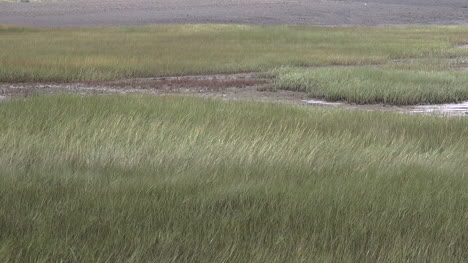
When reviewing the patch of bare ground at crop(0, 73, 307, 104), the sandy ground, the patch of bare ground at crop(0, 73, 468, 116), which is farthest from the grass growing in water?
the sandy ground

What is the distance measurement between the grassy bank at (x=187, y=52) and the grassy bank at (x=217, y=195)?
35.6 feet

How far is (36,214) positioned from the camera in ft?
15.7

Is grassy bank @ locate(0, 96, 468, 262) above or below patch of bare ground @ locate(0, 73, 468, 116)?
above

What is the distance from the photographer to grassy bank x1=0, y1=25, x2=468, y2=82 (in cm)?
Answer: 2044

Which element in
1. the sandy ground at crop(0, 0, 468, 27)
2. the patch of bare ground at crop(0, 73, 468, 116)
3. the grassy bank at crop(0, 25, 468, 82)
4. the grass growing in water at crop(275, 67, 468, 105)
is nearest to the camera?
the patch of bare ground at crop(0, 73, 468, 116)

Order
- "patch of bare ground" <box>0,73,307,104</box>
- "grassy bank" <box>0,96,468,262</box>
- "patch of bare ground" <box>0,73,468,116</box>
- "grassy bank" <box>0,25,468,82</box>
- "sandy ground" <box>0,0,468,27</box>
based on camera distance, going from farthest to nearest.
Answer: "sandy ground" <box>0,0,468,27</box> < "grassy bank" <box>0,25,468,82</box> < "patch of bare ground" <box>0,73,307,104</box> < "patch of bare ground" <box>0,73,468,116</box> < "grassy bank" <box>0,96,468,262</box>

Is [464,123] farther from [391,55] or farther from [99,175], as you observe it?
[391,55]

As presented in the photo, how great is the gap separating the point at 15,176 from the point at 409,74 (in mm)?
14154

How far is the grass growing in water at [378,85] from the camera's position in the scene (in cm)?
1622

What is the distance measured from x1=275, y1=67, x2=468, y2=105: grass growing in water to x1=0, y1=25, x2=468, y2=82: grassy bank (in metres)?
3.99

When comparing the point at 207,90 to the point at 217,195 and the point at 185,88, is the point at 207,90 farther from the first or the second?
the point at 217,195

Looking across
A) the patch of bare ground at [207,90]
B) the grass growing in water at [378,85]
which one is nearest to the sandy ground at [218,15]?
the patch of bare ground at [207,90]

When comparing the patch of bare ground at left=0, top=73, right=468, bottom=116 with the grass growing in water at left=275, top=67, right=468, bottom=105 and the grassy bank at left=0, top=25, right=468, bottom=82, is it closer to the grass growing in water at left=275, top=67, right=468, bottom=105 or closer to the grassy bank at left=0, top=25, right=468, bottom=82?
the grass growing in water at left=275, top=67, right=468, bottom=105

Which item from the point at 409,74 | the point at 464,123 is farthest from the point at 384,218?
the point at 409,74
